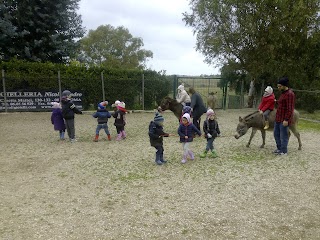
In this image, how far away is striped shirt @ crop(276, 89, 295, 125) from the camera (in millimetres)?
7261

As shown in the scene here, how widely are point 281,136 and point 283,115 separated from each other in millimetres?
586

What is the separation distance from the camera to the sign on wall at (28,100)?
15.7 m

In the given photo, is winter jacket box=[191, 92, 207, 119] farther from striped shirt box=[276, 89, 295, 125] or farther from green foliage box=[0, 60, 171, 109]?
green foliage box=[0, 60, 171, 109]

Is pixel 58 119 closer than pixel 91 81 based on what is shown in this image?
Yes

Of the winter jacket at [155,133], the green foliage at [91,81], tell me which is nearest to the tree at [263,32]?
the green foliage at [91,81]

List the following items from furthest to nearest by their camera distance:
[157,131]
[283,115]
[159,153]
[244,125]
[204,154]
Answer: [244,125]
[204,154]
[283,115]
[159,153]
[157,131]

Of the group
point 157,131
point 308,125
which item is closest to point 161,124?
point 157,131

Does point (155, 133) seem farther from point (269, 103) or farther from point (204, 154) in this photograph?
point (269, 103)

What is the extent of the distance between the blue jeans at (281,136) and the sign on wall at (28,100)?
40.4 feet

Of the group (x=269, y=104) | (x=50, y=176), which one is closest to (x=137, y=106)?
(x=269, y=104)

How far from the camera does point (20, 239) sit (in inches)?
149

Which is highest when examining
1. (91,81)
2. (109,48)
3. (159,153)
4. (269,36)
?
(109,48)

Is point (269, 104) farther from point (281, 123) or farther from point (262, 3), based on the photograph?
point (262, 3)

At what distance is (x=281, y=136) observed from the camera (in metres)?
7.66
